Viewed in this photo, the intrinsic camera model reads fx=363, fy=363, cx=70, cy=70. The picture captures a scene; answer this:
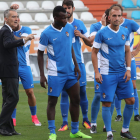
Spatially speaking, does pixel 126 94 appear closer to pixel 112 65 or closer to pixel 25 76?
pixel 112 65

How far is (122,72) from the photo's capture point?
197 inches

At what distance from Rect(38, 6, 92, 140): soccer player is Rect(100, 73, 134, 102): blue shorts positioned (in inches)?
15.3

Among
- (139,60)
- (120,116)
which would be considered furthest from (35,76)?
(120,116)

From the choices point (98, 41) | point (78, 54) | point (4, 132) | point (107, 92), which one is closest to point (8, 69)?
point (4, 132)

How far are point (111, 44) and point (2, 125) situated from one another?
2.04 meters

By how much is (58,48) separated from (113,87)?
3.02 ft

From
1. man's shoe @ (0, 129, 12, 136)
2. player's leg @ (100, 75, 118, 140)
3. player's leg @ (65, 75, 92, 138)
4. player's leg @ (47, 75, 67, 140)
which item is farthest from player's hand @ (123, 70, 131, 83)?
man's shoe @ (0, 129, 12, 136)

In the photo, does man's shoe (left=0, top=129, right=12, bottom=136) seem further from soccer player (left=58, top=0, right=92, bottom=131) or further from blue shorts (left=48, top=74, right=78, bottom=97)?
blue shorts (left=48, top=74, right=78, bottom=97)

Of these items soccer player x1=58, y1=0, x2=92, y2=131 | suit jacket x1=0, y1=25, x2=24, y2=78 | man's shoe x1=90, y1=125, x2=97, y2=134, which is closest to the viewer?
suit jacket x1=0, y1=25, x2=24, y2=78

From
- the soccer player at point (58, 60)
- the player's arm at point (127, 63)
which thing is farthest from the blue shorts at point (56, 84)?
the player's arm at point (127, 63)

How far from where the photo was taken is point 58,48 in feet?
16.1

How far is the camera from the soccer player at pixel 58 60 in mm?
4895

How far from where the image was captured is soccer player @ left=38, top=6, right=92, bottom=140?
4895 mm

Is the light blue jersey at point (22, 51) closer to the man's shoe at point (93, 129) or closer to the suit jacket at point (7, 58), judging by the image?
the suit jacket at point (7, 58)
